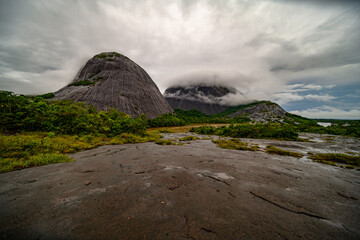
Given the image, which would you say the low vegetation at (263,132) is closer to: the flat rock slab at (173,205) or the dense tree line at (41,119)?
the flat rock slab at (173,205)

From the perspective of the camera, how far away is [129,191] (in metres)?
4.80

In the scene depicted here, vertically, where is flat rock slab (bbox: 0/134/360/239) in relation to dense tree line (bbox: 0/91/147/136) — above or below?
below

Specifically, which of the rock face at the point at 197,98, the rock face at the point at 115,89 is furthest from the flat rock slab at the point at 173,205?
the rock face at the point at 197,98

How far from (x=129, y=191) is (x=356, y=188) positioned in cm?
980

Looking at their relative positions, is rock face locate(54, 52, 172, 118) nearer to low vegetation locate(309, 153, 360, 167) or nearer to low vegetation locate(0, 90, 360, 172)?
low vegetation locate(0, 90, 360, 172)

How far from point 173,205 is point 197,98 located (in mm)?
183313

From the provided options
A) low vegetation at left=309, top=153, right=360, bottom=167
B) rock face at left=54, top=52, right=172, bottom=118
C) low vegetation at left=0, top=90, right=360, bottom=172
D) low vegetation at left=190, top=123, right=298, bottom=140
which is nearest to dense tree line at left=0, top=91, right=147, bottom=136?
low vegetation at left=0, top=90, right=360, bottom=172

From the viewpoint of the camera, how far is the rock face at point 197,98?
175 meters

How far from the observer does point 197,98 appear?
182750 millimetres

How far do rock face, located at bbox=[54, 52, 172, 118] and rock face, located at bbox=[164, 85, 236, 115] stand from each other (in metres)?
109

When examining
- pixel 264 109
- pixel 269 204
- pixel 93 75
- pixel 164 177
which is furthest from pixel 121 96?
pixel 264 109

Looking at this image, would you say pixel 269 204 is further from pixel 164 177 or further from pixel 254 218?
pixel 164 177

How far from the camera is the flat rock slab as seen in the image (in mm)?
3070

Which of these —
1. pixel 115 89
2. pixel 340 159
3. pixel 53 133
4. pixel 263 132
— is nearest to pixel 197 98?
pixel 115 89
